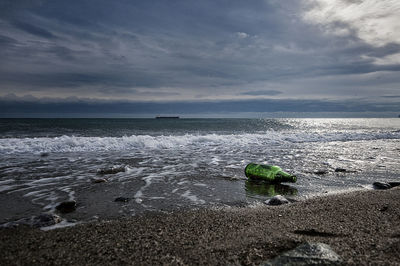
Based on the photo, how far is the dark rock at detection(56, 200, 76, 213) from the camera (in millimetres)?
4215

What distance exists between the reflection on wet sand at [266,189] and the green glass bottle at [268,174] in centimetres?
17

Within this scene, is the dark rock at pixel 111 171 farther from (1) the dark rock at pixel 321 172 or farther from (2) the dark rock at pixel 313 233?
(1) the dark rock at pixel 321 172

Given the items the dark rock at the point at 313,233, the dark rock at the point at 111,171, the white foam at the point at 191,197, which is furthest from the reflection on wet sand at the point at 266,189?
the dark rock at the point at 111,171

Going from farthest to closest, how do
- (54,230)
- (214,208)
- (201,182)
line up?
(201,182)
(214,208)
(54,230)

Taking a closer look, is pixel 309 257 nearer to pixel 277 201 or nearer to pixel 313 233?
pixel 313 233

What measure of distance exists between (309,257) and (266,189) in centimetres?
355

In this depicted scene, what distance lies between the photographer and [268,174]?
641cm

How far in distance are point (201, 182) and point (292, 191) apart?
7.48 feet

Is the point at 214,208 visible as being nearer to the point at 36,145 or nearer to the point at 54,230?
the point at 54,230

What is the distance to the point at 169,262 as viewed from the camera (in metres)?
2.38

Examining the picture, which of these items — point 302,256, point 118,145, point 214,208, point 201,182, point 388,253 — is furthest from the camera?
point 118,145

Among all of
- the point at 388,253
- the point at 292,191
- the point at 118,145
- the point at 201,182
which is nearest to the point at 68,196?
the point at 201,182

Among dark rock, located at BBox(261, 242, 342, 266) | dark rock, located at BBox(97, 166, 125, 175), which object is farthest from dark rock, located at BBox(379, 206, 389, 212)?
dark rock, located at BBox(97, 166, 125, 175)

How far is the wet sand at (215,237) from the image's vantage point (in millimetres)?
2467
